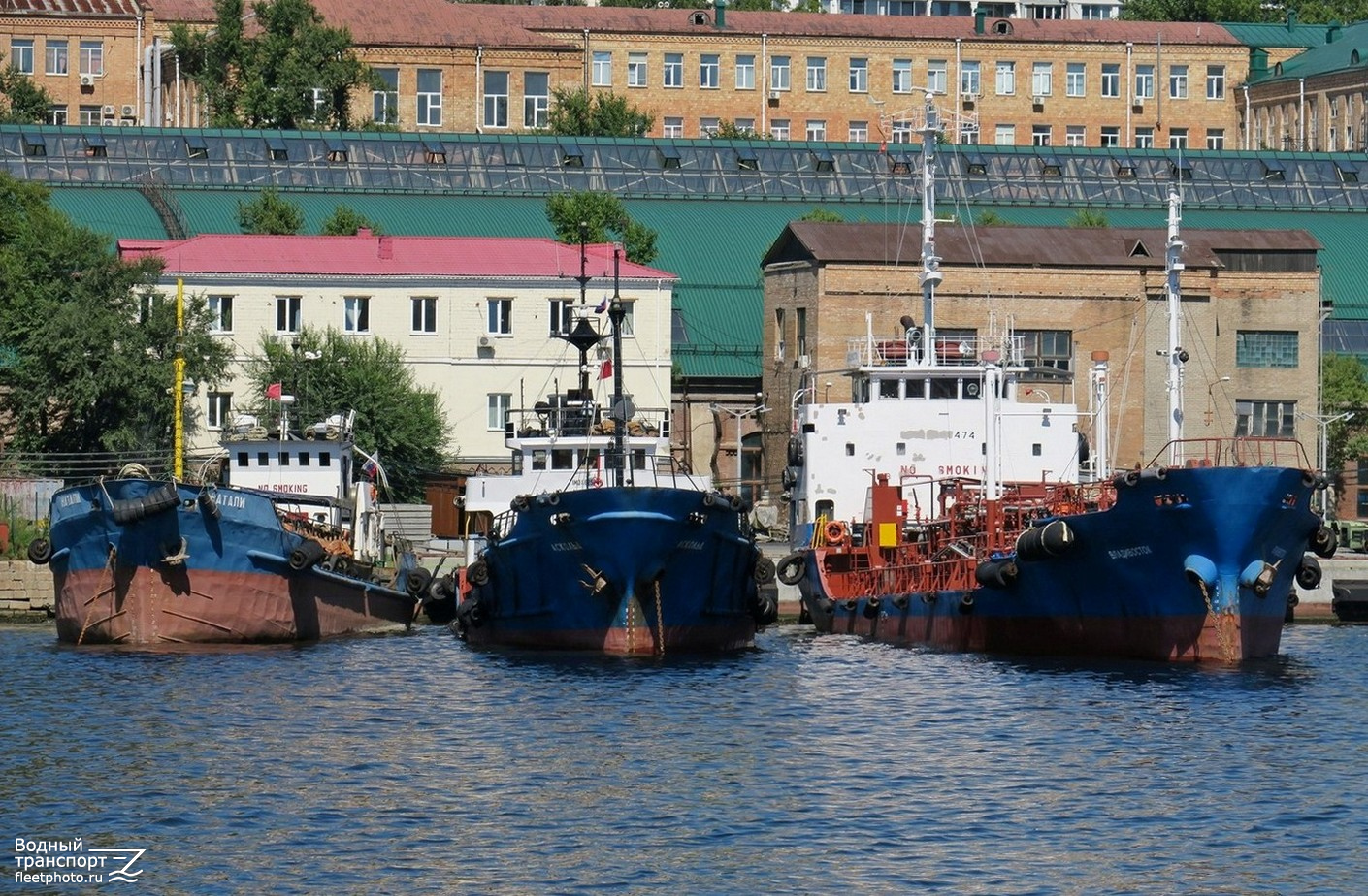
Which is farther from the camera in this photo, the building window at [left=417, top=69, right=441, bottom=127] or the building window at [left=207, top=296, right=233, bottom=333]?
the building window at [left=417, top=69, right=441, bottom=127]

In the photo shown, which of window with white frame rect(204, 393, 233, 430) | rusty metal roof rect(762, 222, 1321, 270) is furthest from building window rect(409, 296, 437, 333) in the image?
rusty metal roof rect(762, 222, 1321, 270)

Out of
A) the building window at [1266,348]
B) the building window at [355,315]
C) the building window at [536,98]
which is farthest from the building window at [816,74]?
the building window at [355,315]

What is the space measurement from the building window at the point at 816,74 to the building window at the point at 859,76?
5.75ft

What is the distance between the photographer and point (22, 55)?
14825 cm

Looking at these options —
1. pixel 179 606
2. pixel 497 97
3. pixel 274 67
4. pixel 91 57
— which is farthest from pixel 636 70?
pixel 179 606

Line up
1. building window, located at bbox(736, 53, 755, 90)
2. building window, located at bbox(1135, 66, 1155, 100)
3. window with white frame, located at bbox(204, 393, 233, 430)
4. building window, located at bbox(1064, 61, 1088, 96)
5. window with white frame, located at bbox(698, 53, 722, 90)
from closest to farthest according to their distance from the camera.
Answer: window with white frame, located at bbox(204, 393, 233, 430), window with white frame, located at bbox(698, 53, 722, 90), building window, located at bbox(736, 53, 755, 90), building window, located at bbox(1135, 66, 1155, 100), building window, located at bbox(1064, 61, 1088, 96)

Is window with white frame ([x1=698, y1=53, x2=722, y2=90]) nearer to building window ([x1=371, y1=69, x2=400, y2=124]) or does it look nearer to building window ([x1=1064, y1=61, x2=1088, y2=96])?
building window ([x1=371, y1=69, x2=400, y2=124])

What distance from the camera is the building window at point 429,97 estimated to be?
149 m

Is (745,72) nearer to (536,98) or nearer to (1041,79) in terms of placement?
(536,98)

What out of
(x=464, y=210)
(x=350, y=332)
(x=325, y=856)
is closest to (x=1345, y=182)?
(x=464, y=210)

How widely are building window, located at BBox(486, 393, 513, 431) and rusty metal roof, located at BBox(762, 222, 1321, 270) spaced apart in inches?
470

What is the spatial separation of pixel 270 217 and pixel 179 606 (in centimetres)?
5216

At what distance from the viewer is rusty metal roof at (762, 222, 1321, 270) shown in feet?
315

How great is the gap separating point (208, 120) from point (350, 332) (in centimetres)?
4755
